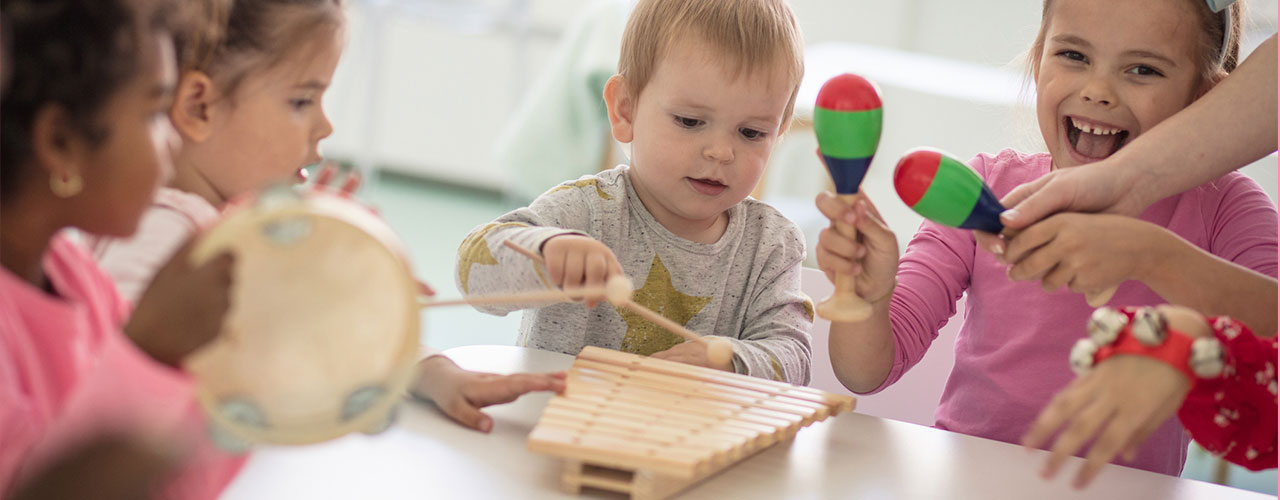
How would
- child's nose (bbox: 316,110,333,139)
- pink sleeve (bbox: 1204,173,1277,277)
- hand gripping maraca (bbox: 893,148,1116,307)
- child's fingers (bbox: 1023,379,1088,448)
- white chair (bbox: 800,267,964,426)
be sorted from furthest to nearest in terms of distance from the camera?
white chair (bbox: 800,267,964,426)
pink sleeve (bbox: 1204,173,1277,277)
child's nose (bbox: 316,110,333,139)
hand gripping maraca (bbox: 893,148,1116,307)
child's fingers (bbox: 1023,379,1088,448)

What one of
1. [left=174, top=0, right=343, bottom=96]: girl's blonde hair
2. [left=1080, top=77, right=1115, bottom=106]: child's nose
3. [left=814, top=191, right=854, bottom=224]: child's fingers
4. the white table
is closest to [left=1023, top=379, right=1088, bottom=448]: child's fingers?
the white table

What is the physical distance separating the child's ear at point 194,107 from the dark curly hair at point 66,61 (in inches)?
18.9

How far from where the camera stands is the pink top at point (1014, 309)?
4.79 ft

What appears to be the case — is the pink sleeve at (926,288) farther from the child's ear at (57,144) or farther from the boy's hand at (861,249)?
the child's ear at (57,144)

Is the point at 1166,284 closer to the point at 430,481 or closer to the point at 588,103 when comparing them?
the point at 430,481

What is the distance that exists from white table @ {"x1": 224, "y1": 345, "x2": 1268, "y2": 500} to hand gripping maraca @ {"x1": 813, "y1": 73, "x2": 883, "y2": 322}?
0.86 ft

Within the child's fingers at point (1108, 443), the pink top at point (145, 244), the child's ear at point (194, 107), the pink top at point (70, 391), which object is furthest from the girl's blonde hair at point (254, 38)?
the child's fingers at point (1108, 443)

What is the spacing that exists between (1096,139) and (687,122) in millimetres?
517

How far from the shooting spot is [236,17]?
3.79 ft

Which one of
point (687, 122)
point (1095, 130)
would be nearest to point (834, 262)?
point (687, 122)

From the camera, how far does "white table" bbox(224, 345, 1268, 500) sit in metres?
0.95

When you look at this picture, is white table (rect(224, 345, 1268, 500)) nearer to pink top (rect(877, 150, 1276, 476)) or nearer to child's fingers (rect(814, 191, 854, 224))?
child's fingers (rect(814, 191, 854, 224))

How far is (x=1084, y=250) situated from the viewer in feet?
3.67

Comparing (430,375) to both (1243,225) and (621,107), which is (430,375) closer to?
(621,107)
